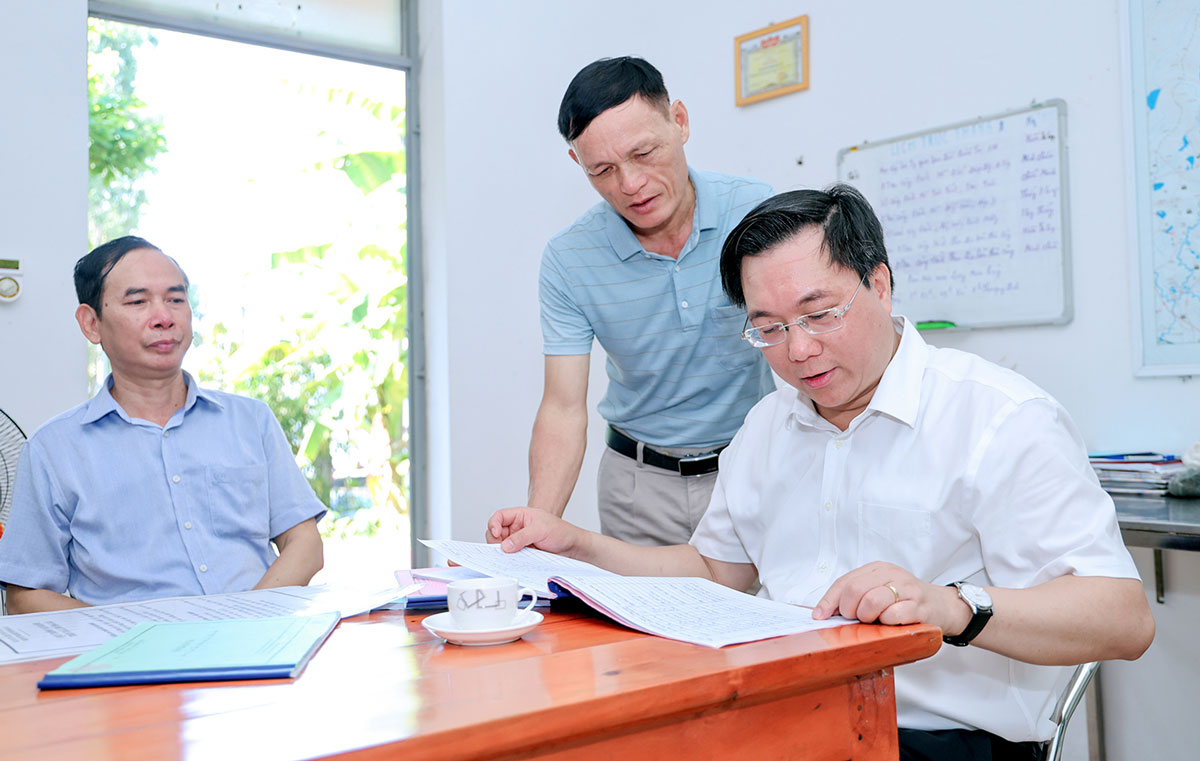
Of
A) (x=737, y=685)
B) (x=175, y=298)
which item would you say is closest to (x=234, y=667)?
(x=737, y=685)

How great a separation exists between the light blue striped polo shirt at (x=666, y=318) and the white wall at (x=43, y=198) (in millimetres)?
1908

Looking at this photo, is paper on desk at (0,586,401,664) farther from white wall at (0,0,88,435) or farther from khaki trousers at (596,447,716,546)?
white wall at (0,0,88,435)

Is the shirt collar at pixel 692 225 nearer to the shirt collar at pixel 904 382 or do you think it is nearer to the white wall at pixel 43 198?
Answer: the shirt collar at pixel 904 382

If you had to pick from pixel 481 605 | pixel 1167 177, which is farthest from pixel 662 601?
pixel 1167 177

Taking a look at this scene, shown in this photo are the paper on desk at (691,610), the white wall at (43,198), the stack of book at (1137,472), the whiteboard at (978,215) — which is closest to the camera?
the paper on desk at (691,610)

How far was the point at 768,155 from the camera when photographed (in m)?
3.28

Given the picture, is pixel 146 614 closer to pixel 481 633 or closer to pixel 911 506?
pixel 481 633

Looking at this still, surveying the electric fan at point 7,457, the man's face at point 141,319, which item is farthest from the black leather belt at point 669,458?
the electric fan at point 7,457

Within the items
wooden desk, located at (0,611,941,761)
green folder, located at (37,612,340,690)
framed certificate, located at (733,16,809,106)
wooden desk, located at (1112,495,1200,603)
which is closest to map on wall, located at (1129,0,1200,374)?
wooden desk, located at (1112,495,1200,603)

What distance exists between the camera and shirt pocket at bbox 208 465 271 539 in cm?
187

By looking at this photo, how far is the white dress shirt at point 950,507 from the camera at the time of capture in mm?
1121

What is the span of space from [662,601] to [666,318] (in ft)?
3.10

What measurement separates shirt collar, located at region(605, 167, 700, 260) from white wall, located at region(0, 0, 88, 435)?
205cm

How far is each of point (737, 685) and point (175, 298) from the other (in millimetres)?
1525
